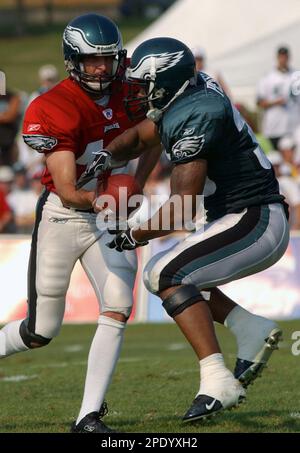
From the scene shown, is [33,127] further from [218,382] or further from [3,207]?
[3,207]

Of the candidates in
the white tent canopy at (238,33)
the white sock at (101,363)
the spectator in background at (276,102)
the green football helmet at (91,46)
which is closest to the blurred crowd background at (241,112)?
the spectator in background at (276,102)

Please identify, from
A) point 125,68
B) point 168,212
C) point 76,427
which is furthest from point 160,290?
point 125,68

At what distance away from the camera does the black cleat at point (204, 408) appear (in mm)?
5199

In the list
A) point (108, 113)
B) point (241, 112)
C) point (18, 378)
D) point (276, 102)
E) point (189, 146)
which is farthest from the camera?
point (276, 102)

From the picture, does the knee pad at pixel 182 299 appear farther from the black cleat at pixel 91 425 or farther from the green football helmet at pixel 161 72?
the green football helmet at pixel 161 72

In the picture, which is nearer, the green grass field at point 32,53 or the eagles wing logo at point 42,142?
the eagles wing logo at point 42,142

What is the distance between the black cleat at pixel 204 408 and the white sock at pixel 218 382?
0.07ft

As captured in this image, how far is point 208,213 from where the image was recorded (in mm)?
5605

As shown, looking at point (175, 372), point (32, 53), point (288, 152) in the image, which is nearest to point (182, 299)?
point (175, 372)

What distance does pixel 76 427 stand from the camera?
5.47m

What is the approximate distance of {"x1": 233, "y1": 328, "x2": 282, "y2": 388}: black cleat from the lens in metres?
5.52

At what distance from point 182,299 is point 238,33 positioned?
40.5 ft

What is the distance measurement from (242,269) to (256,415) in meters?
0.94

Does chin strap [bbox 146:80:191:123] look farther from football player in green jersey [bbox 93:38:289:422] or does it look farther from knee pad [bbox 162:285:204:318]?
knee pad [bbox 162:285:204:318]
